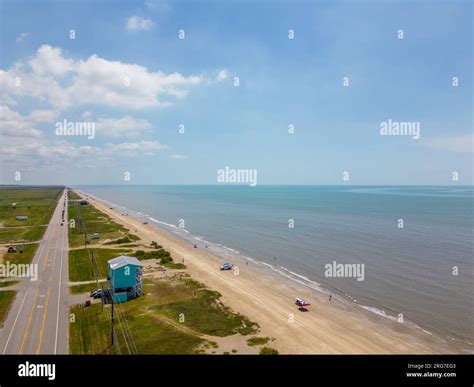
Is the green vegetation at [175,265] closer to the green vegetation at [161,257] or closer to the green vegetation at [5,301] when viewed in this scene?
the green vegetation at [161,257]

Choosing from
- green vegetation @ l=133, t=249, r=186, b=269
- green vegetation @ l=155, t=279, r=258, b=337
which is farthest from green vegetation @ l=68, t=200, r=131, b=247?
green vegetation @ l=155, t=279, r=258, b=337

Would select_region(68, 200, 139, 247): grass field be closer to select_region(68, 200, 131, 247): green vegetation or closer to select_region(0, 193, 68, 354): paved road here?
select_region(68, 200, 131, 247): green vegetation

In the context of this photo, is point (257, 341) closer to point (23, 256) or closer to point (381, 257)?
point (381, 257)

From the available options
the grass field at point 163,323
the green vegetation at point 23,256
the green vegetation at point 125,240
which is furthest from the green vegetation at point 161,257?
the green vegetation at point 23,256

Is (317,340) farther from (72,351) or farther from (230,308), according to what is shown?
(72,351)
